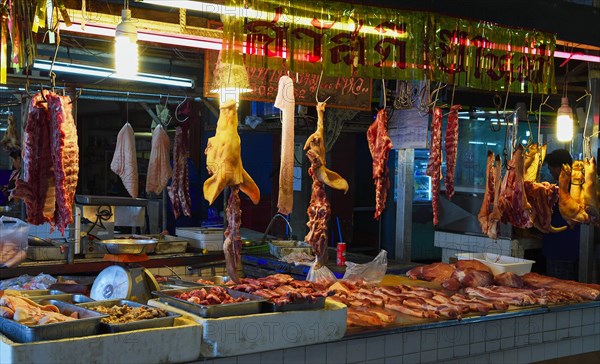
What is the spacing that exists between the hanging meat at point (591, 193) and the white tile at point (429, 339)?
9.99 feet

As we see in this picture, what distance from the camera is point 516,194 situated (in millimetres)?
7066

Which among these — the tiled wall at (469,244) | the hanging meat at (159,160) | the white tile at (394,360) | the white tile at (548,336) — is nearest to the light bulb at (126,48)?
the white tile at (394,360)

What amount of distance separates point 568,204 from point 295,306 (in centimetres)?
409

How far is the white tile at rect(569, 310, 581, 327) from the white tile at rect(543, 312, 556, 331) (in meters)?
0.20

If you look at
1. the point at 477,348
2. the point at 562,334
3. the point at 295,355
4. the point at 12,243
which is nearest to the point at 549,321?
the point at 562,334

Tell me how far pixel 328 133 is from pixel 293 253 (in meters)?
2.29

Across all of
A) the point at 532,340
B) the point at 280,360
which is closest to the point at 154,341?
the point at 280,360

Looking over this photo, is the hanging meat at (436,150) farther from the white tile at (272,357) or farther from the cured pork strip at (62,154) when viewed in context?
the cured pork strip at (62,154)

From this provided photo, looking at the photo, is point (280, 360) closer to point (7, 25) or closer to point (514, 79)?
point (7, 25)

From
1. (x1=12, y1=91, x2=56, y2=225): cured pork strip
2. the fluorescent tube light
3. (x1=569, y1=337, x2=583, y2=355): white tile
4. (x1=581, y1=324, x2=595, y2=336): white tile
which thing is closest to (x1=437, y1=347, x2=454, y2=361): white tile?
(x1=569, y1=337, x2=583, y2=355): white tile

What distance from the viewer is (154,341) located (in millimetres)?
4172

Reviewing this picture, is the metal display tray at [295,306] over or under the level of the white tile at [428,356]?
over

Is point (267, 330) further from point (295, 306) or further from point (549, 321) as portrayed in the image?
point (549, 321)

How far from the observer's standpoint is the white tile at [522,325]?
5938mm
